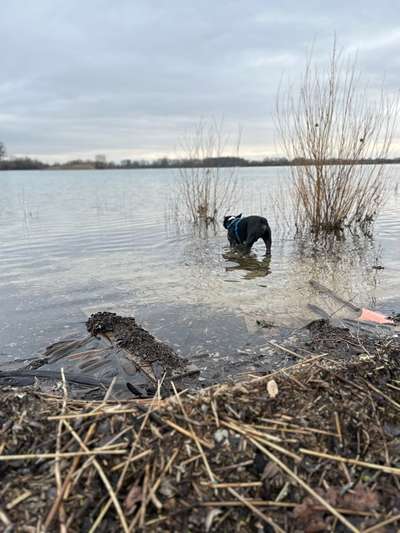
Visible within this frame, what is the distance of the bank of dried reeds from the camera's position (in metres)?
1.71

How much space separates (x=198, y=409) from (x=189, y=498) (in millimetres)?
472

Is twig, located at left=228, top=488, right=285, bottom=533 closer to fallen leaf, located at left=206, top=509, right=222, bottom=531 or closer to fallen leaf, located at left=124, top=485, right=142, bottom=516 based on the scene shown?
fallen leaf, located at left=206, top=509, right=222, bottom=531

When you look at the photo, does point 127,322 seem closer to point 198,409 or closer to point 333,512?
point 198,409

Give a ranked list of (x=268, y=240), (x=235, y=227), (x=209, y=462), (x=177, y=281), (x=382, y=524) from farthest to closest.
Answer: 1. (x=235, y=227)
2. (x=268, y=240)
3. (x=177, y=281)
4. (x=209, y=462)
5. (x=382, y=524)

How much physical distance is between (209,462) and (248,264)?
6.42 meters

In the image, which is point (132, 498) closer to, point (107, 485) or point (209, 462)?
point (107, 485)

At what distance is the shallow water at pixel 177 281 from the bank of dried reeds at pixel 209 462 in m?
1.92

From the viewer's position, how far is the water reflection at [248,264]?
7.43m

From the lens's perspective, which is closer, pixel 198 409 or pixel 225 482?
pixel 225 482

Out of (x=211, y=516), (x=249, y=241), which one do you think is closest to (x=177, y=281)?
(x=249, y=241)

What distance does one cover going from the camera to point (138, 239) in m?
11.3

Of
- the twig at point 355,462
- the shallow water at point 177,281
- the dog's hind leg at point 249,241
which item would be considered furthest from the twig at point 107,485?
the dog's hind leg at point 249,241

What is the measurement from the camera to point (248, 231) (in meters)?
8.91

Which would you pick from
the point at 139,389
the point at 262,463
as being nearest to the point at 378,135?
the point at 139,389
